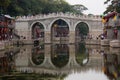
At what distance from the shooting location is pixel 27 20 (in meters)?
70.1

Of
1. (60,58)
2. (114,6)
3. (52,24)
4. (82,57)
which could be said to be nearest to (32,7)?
(52,24)

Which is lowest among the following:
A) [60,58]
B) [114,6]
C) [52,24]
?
[60,58]

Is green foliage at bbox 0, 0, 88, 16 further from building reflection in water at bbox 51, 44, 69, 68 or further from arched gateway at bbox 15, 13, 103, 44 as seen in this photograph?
building reflection in water at bbox 51, 44, 69, 68

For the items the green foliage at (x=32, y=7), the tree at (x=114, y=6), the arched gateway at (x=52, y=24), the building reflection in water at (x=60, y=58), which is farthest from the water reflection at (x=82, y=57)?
the green foliage at (x=32, y=7)

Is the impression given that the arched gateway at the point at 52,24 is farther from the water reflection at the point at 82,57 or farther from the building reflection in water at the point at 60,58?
the water reflection at the point at 82,57

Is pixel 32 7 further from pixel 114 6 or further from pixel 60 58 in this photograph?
pixel 60 58

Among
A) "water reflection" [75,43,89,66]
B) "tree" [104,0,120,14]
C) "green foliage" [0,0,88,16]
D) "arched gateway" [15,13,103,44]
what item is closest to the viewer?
"water reflection" [75,43,89,66]

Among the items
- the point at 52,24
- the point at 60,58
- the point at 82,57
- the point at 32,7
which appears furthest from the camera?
the point at 32,7

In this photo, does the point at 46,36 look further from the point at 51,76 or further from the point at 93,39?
the point at 51,76

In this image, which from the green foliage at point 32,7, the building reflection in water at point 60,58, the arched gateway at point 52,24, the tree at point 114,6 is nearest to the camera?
the building reflection in water at point 60,58

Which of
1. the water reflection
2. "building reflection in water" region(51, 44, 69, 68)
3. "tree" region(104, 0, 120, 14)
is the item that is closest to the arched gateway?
"tree" region(104, 0, 120, 14)

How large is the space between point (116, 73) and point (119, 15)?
28881 mm

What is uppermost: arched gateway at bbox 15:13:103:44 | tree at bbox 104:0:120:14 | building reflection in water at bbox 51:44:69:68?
tree at bbox 104:0:120:14

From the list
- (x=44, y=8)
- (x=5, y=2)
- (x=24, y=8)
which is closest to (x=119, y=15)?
(x=5, y=2)
